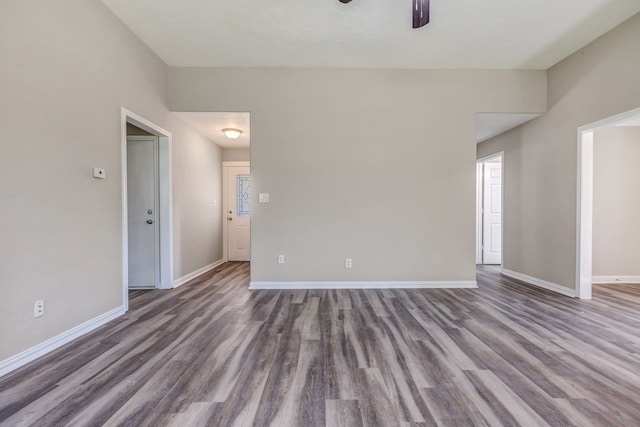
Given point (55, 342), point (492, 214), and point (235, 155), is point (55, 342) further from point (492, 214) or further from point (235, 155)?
point (492, 214)

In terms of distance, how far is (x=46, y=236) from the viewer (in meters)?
1.96

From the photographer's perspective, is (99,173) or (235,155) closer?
(99,173)

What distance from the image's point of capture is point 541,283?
3701mm

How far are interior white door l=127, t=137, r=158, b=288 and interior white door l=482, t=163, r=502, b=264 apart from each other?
5.84 meters

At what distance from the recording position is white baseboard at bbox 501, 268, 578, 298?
327cm

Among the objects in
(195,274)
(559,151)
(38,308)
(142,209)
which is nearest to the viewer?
(38,308)

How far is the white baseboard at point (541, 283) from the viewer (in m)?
3.27

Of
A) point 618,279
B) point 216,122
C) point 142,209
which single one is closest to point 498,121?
point 618,279

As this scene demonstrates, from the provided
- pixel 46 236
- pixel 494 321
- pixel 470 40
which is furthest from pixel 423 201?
pixel 46 236

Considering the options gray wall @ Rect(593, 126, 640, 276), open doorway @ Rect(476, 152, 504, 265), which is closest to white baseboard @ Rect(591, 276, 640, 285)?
gray wall @ Rect(593, 126, 640, 276)

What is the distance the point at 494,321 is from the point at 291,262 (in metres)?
2.36

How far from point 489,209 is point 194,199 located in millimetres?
5560

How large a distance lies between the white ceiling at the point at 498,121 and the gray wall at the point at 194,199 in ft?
14.0

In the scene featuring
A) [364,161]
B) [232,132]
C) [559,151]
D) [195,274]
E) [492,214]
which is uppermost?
[232,132]
